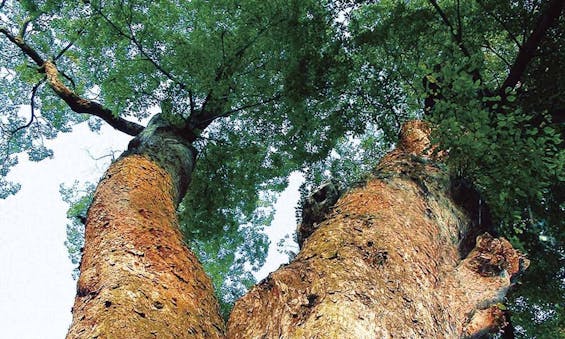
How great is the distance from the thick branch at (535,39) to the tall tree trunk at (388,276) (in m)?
2.62

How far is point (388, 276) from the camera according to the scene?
228 cm

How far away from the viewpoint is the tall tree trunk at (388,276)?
1974 millimetres

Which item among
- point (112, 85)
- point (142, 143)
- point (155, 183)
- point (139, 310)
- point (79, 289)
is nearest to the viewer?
point (139, 310)

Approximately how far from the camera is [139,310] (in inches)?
83.4

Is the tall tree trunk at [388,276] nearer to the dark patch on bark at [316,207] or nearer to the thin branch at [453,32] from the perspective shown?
the dark patch on bark at [316,207]

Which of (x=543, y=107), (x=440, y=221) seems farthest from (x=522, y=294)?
(x=440, y=221)

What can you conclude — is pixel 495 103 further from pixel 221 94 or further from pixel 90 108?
pixel 90 108

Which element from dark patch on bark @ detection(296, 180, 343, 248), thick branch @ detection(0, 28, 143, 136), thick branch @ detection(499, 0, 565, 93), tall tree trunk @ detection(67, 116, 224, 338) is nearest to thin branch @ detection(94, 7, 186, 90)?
thick branch @ detection(0, 28, 143, 136)

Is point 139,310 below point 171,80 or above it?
below

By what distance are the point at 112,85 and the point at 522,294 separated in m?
7.28

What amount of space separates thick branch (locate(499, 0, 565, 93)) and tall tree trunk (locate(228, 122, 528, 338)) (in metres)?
2.62

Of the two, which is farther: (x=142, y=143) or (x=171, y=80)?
(x=171, y=80)

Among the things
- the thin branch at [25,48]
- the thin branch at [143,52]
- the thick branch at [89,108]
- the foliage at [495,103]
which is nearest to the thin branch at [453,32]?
the foliage at [495,103]

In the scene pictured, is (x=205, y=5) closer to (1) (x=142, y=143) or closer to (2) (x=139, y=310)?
(1) (x=142, y=143)
